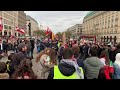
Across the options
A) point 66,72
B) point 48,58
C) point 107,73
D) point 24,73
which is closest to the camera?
point 66,72

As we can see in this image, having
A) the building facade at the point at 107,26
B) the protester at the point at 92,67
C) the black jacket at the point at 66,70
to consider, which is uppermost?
the building facade at the point at 107,26

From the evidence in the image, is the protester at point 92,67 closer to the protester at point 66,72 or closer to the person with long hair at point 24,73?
the protester at point 66,72

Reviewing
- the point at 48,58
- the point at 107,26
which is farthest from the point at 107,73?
the point at 107,26

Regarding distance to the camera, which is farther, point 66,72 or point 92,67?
point 92,67

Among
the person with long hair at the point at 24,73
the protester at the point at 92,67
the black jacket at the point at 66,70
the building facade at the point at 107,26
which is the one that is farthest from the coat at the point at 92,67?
the building facade at the point at 107,26

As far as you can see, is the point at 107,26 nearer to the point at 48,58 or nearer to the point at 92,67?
the point at 48,58

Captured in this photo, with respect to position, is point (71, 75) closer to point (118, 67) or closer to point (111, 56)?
point (118, 67)

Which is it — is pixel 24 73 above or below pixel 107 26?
below

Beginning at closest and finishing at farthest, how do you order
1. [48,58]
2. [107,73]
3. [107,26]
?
[107,73], [48,58], [107,26]

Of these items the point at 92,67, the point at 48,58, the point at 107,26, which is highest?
the point at 107,26

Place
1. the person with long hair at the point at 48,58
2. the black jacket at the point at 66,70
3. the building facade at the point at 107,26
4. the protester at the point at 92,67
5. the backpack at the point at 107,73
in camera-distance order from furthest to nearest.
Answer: the building facade at the point at 107,26
the person with long hair at the point at 48,58
the protester at the point at 92,67
the backpack at the point at 107,73
the black jacket at the point at 66,70

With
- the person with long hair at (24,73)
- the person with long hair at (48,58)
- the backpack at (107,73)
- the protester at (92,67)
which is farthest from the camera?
the person with long hair at (48,58)
